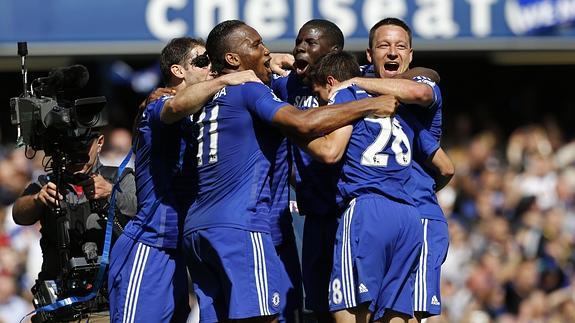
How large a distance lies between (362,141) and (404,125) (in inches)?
16.4

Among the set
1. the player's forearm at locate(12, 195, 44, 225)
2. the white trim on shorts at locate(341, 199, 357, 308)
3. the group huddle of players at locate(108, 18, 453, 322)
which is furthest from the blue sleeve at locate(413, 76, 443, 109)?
the player's forearm at locate(12, 195, 44, 225)

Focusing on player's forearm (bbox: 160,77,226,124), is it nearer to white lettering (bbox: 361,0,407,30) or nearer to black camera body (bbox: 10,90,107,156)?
black camera body (bbox: 10,90,107,156)

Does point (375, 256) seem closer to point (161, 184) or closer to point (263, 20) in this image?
point (161, 184)

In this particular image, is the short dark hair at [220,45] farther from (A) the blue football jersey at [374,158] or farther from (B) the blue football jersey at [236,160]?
(A) the blue football jersey at [374,158]

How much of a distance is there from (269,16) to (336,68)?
777 cm

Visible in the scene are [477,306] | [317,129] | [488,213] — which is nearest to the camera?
[317,129]

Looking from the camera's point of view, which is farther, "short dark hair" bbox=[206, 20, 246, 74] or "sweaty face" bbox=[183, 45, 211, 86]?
"sweaty face" bbox=[183, 45, 211, 86]

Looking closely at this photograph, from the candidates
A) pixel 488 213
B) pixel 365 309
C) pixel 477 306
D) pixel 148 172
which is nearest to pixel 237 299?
pixel 365 309

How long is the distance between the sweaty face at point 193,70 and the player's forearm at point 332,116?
116 centimetres

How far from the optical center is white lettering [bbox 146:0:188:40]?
15156 millimetres

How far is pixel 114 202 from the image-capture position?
25.7 feet

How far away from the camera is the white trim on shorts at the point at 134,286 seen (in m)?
7.68

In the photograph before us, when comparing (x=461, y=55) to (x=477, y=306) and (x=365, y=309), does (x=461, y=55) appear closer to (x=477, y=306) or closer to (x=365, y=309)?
(x=477, y=306)

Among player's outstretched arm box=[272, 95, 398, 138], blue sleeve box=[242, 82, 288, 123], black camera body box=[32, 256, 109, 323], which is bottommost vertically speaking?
black camera body box=[32, 256, 109, 323]
